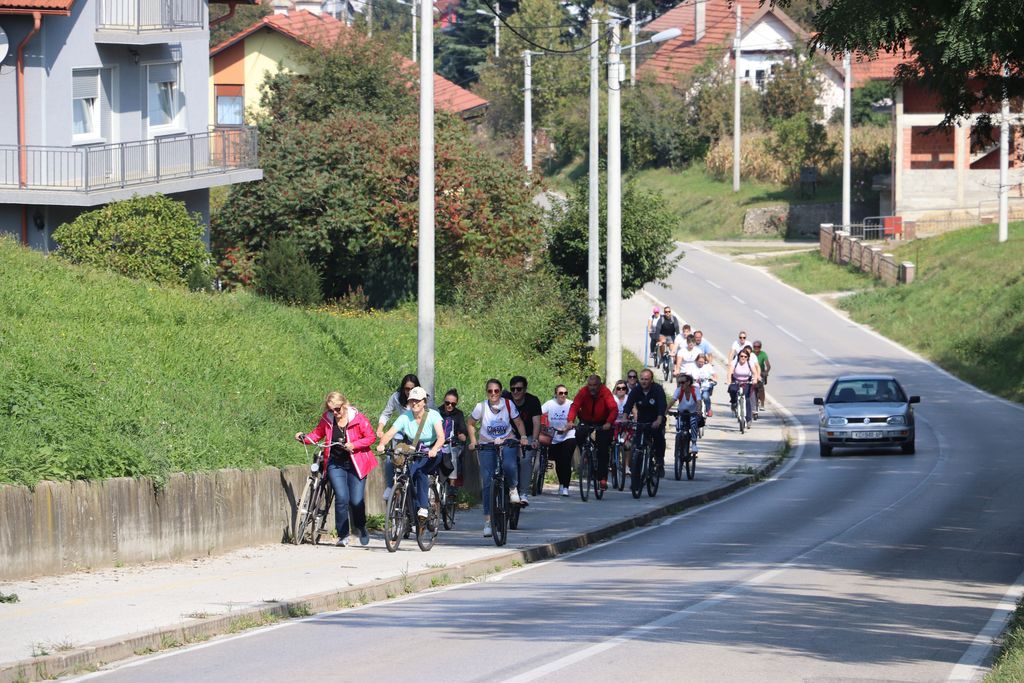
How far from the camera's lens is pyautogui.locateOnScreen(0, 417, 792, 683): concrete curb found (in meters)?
10.2

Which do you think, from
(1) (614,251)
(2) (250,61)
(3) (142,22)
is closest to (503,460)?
(1) (614,251)

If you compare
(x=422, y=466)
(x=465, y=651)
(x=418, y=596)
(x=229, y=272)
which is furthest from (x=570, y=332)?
(x=465, y=651)

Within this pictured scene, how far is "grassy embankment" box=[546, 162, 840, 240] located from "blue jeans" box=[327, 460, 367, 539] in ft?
194

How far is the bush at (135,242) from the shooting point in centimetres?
2839

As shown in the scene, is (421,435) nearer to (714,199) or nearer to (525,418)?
(525,418)

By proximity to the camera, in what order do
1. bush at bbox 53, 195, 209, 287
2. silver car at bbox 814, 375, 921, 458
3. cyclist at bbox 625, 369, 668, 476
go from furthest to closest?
silver car at bbox 814, 375, 921, 458 < bush at bbox 53, 195, 209, 287 < cyclist at bbox 625, 369, 668, 476

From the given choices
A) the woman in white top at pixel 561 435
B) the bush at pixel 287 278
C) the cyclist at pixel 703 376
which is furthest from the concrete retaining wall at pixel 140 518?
the bush at pixel 287 278

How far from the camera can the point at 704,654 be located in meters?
10.7

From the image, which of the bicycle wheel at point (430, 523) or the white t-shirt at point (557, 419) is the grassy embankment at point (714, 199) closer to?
the white t-shirt at point (557, 419)

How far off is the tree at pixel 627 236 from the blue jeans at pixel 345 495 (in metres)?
24.0

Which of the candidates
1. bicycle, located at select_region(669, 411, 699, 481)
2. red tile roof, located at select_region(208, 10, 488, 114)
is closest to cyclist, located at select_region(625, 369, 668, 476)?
bicycle, located at select_region(669, 411, 699, 481)

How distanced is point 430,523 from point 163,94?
72.0ft

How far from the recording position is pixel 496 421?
57.3ft

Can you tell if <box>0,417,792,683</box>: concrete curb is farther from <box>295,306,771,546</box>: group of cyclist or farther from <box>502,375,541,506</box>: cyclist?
<box>502,375,541,506</box>: cyclist
